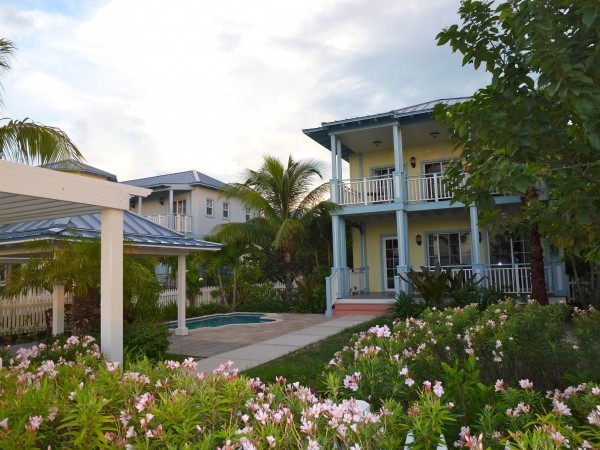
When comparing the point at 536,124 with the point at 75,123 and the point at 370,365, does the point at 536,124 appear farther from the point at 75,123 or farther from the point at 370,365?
the point at 75,123

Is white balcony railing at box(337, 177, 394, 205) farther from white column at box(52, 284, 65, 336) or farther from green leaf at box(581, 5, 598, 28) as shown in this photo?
green leaf at box(581, 5, 598, 28)

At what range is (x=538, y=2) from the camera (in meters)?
2.98

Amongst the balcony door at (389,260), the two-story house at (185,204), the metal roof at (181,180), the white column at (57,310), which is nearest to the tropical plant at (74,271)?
the white column at (57,310)

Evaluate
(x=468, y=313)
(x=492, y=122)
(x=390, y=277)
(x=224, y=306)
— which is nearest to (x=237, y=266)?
(x=224, y=306)

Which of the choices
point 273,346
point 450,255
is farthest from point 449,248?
point 273,346

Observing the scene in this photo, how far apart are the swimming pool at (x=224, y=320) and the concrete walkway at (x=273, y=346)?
201 cm

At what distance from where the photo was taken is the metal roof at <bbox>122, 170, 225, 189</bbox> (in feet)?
88.7

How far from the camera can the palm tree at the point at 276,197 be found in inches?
630

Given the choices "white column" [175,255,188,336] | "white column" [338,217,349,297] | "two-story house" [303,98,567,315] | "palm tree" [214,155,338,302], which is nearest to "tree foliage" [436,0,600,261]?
"white column" [175,255,188,336]

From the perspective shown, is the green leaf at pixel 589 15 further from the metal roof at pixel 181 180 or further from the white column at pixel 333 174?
the metal roof at pixel 181 180

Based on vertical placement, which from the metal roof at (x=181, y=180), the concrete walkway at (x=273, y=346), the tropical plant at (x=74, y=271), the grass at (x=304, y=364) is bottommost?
the concrete walkway at (x=273, y=346)

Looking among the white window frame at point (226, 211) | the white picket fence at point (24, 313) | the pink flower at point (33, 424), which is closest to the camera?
the pink flower at point (33, 424)

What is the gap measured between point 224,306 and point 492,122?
15.8 metres

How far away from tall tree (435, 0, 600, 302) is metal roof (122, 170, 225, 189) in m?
23.9
